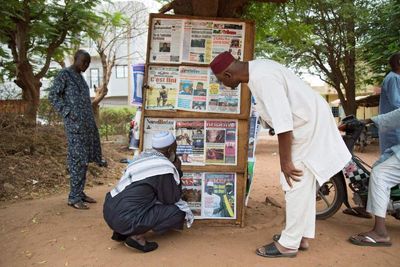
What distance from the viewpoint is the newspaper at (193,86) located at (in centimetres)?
427

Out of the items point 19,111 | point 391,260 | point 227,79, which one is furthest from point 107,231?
point 19,111

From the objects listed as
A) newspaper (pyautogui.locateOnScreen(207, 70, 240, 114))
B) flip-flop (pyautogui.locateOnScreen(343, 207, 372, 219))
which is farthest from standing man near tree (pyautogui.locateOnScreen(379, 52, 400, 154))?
newspaper (pyautogui.locateOnScreen(207, 70, 240, 114))

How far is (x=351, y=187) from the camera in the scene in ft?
14.5

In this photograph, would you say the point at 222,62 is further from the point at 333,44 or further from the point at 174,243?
the point at 333,44

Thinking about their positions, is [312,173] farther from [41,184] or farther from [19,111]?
[19,111]

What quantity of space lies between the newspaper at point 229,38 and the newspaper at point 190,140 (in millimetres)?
771

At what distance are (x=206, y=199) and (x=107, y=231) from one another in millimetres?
1083

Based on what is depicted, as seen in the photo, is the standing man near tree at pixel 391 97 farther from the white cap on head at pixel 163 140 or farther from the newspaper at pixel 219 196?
the white cap on head at pixel 163 140

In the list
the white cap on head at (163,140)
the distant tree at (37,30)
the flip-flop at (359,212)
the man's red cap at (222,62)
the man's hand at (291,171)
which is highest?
the distant tree at (37,30)

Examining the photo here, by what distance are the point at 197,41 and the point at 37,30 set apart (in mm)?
5371

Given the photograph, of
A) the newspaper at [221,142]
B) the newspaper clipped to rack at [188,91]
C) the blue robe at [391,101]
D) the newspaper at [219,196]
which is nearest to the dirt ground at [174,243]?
the newspaper at [219,196]

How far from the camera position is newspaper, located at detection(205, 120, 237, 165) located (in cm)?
427

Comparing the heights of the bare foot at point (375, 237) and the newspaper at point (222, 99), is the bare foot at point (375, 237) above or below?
below

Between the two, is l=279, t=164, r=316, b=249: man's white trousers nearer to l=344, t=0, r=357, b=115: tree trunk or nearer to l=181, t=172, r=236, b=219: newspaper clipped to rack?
l=181, t=172, r=236, b=219: newspaper clipped to rack
